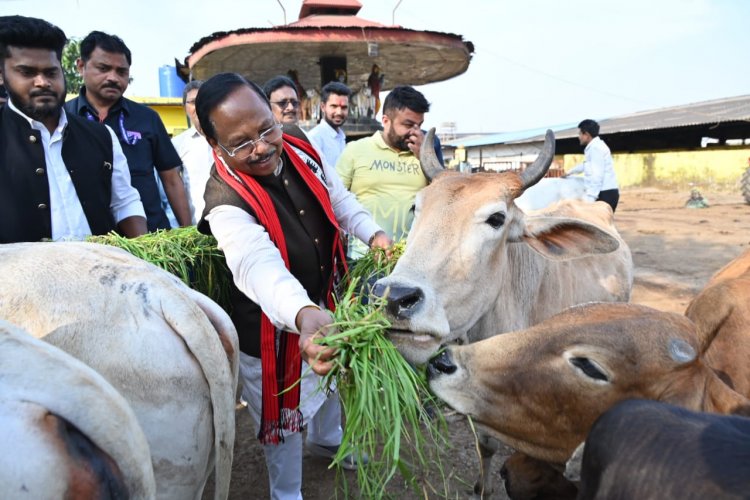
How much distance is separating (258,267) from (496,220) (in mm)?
1103

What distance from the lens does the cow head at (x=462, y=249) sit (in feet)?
6.53

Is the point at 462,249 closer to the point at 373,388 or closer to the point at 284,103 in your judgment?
the point at 373,388

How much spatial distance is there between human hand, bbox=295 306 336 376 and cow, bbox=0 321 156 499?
26.5 inches

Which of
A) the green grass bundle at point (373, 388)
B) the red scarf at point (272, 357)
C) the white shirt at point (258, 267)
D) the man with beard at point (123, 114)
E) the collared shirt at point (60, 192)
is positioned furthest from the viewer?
the man with beard at point (123, 114)

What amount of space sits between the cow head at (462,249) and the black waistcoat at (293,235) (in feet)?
1.53

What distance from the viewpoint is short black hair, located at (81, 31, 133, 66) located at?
12.5 ft

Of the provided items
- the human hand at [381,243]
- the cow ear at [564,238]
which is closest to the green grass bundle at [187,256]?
the human hand at [381,243]

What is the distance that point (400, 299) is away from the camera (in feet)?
6.40

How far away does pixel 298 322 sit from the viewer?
1.98 meters

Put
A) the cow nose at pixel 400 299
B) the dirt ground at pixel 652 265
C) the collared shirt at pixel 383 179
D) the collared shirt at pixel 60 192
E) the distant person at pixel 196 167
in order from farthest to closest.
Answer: the distant person at pixel 196 167, the collared shirt at pixel 383 179, the dirt ground at pixel 652 265, the collared shirt at pixel 60 192, the cow nose at pixel 400 299

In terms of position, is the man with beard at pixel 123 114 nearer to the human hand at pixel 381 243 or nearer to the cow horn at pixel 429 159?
the human hand at pixel 381 243

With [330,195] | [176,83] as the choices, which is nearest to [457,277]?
[330,195]

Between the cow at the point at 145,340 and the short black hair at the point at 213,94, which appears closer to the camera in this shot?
the cow at the point at 145,340

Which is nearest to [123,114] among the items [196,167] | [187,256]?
[196,167]
